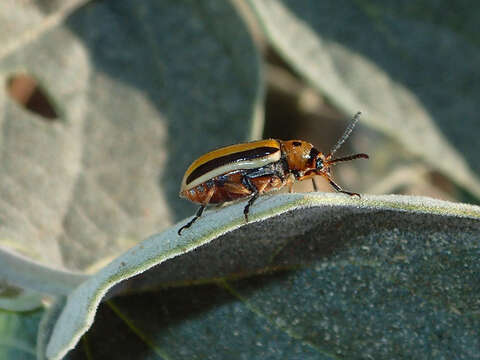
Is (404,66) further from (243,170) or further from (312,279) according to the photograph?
(312,279)

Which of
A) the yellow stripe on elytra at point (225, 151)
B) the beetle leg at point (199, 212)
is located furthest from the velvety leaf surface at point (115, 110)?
the beetle leg at point (199, 212)

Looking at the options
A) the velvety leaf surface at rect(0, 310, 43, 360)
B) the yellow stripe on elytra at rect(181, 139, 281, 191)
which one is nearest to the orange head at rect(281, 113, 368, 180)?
the yellow stripe on elytra at rect(181, 139, 281, 191)

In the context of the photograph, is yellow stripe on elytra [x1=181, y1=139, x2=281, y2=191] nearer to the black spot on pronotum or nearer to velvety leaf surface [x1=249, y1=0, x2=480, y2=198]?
velvety leaf surface [x1=249, y1=0, x2=480, y2=198]

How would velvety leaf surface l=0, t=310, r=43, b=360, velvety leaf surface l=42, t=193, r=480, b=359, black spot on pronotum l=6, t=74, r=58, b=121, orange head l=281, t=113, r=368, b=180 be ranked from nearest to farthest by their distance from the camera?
1. velvety leaf surface l=42, t=193, r=480, b=359
2. velvety leaf surface l=0, t=310, r=43, b=360
3. orange head l=281, t=113, r=368, b=180
4. black spot on pronotum l=6, t=74, r=58, b=121

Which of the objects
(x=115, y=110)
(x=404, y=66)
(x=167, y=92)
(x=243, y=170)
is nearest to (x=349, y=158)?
(x=243, y=170)

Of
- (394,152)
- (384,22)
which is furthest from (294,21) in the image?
(394,152)

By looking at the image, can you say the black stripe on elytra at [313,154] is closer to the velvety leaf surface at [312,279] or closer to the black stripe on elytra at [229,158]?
the black stripe on elytra at [229,158]

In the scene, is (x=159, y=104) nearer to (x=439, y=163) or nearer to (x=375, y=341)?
(x=439, y=163)
